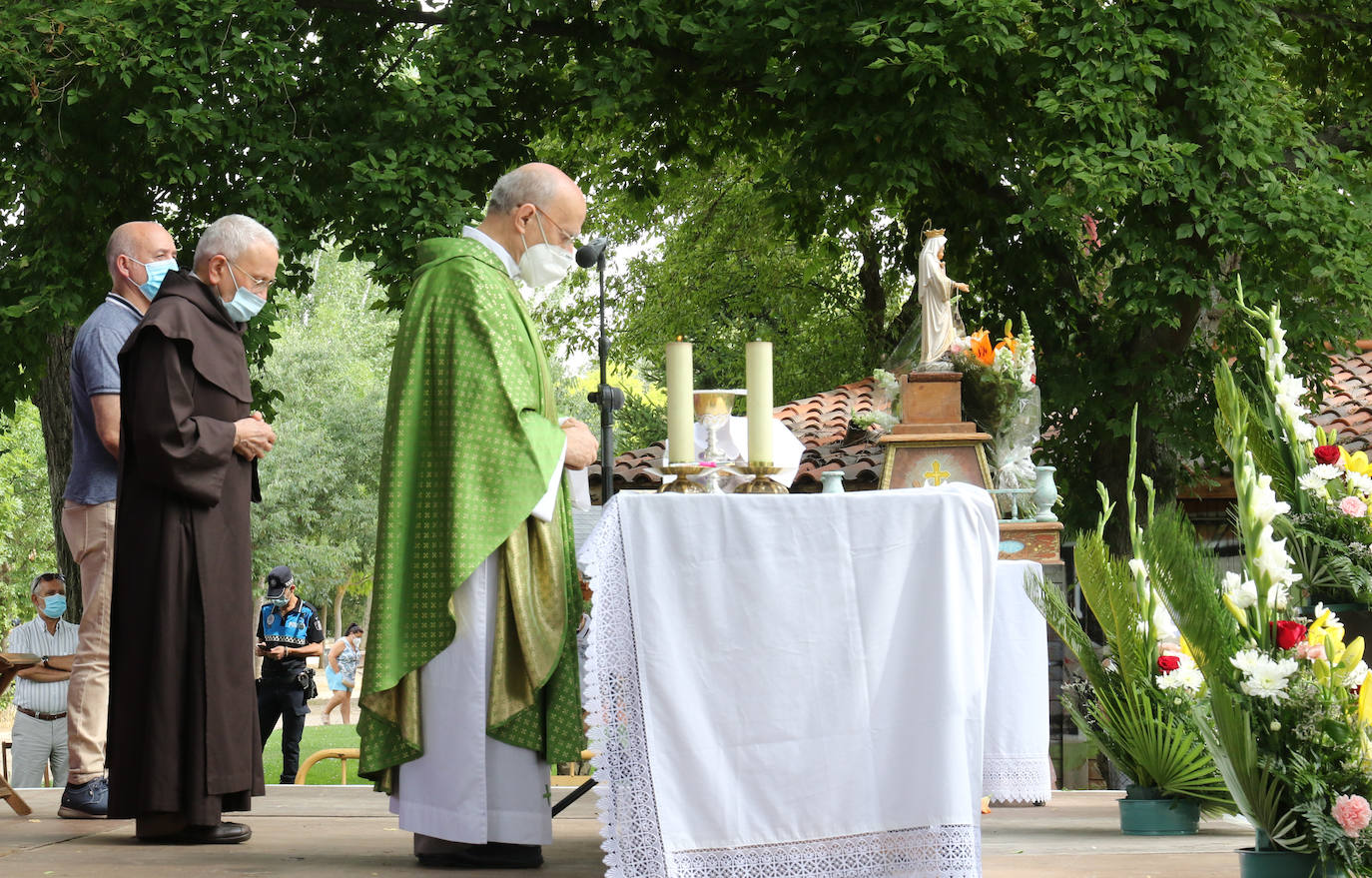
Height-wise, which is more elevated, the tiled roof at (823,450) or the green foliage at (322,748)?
the tiled roof at (823,450)

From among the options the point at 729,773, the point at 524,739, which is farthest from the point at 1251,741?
the point at 524,739

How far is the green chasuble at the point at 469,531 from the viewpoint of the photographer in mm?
3719

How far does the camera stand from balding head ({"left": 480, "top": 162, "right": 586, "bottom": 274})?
4.07 metres

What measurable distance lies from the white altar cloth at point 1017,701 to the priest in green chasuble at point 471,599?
185cm

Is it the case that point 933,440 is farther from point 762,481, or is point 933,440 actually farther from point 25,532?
point 25,532

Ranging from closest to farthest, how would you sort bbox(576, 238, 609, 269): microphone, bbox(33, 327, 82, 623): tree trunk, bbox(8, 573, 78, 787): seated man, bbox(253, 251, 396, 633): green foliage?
bbox(576, 238, 609, 269): microphone, bbox(8, 573, 78, 787): seated man, bbox(33, 327, 82, 623): tree trunk, bbox(253, 251, 396, 633): green foliage

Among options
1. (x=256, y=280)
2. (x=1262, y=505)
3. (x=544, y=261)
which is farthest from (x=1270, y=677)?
(x=256, y=280)

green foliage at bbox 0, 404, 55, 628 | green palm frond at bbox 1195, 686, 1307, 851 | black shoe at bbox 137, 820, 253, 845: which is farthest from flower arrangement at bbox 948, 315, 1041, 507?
green foliage at bbox 0, 404, 55, 628

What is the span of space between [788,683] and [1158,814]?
1997 mm

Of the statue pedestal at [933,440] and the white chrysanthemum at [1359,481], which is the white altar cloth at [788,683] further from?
the statue pedestal at [933,440]

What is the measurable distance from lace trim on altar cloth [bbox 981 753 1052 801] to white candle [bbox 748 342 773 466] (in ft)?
6.07

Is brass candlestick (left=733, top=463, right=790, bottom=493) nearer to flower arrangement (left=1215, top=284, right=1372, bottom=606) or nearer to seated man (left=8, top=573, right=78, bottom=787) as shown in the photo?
flower arrangement (left=1215, top=284, right=1372, bottom=606)

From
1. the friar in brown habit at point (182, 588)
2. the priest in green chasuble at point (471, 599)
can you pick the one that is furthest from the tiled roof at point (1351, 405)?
the friar in brown habit at point (182, 588)

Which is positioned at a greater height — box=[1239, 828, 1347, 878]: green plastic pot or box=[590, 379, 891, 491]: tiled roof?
box=[590, 379, 891, 491]: tiled roof
